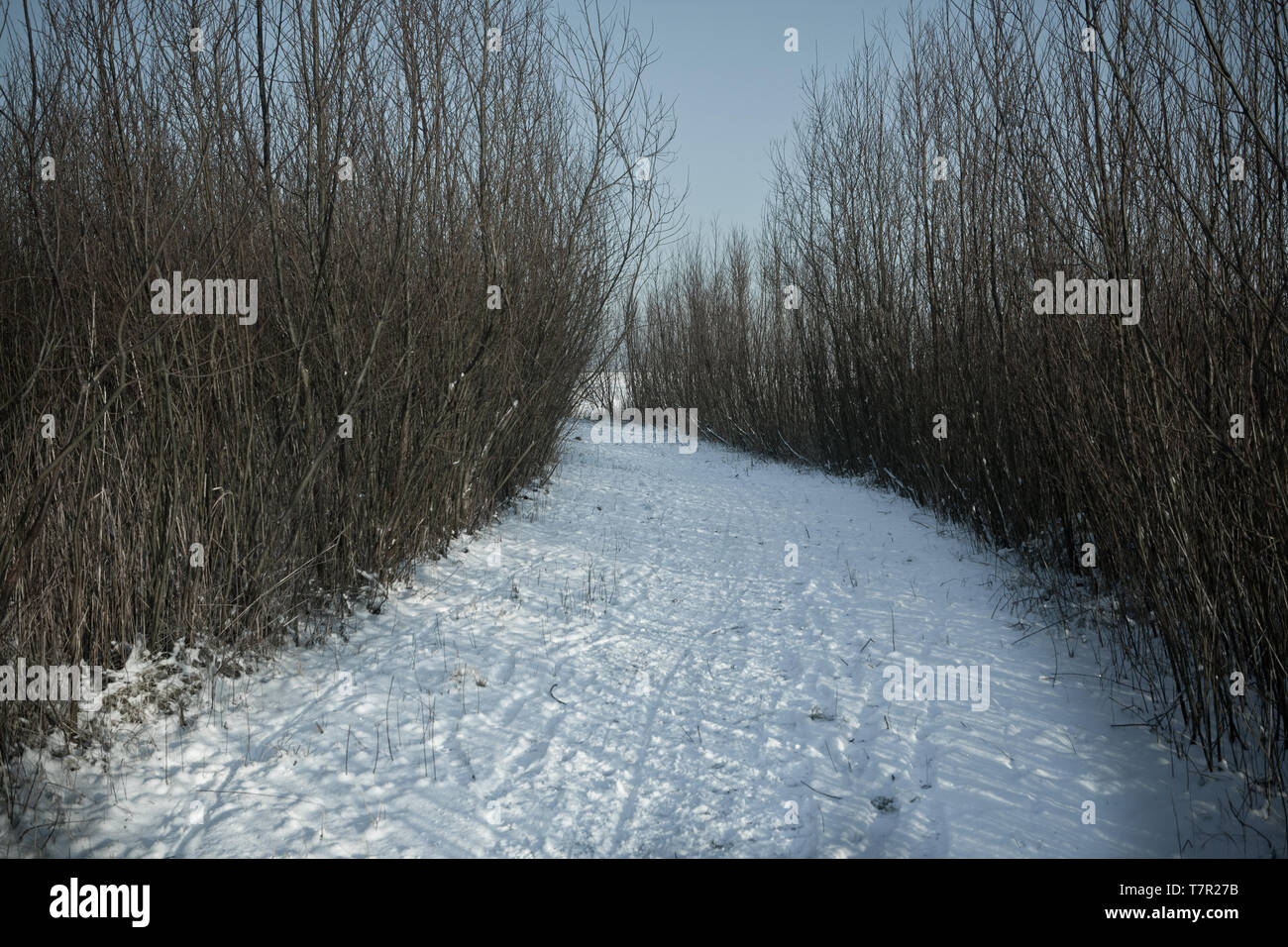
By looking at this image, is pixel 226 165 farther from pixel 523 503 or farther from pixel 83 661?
pixel 523 503

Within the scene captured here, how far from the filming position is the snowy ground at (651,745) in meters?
2.58

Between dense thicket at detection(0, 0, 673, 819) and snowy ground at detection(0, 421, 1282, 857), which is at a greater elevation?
dense thicket at detection(0, 0, 673, 819)

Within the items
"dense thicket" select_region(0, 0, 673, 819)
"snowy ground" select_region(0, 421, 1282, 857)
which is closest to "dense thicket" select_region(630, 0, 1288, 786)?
"snowy ground" select_region(0, 421, 1282, 857)

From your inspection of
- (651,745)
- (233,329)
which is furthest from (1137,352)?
(233,329)

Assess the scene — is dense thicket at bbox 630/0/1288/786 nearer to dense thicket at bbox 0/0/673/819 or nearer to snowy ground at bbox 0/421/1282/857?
snowy ground at bbox 0/421/1282/857

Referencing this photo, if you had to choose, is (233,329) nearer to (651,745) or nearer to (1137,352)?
(651,745)

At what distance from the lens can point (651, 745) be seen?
3.33 meters

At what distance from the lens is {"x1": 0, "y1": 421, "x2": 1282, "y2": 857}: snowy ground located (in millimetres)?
2576

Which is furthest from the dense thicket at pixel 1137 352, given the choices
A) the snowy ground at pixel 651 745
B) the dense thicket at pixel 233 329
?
the dense thicket at pixel 233 329

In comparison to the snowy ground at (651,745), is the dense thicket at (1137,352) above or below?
above

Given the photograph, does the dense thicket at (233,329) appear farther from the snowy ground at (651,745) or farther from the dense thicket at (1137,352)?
the dense thicket at (1137,352)
